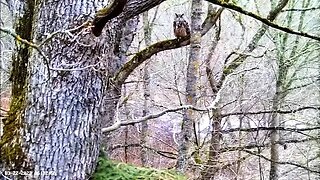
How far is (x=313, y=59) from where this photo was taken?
24.0ft

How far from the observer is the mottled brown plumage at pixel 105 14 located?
5.70ft

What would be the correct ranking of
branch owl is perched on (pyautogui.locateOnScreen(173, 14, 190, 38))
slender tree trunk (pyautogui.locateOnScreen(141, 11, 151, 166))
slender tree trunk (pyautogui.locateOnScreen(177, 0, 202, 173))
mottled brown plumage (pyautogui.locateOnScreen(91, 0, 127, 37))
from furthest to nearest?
slender tree trunk (pyautogui.locateOnScreen(141, 11, 151, 166))
slender tree trunk (pyautogui.locateOnScreen(177, 0, 202, 173))
branch owl is perched on (pyautogui.locateOnScreen(173, 14, 190, 38))
mottled brown plumage (pyautogui.locateOnScreen(91, 0, 127, 37))

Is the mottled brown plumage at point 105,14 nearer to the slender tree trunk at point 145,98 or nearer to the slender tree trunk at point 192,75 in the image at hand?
the slender tree trunk at point 192,75

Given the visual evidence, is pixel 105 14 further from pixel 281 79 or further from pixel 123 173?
pixel 281 79

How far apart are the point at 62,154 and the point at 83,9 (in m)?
0.71

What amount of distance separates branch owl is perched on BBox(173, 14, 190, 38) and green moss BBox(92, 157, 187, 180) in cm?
113

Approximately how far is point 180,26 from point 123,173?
4.05 ft

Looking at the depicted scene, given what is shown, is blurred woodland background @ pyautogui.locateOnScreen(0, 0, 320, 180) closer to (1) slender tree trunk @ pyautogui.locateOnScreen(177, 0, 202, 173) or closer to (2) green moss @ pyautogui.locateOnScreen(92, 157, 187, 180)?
(1) slender tree trunk @ pyautogui.locateOnScreen(177, 0, 202, 173)

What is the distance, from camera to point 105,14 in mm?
1820

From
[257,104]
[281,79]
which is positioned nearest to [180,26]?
[281,79]

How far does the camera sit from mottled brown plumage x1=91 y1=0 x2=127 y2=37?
1737 mm

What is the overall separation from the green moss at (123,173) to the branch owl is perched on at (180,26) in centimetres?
113

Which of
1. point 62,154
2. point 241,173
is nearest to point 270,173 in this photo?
Answer: point 241,173

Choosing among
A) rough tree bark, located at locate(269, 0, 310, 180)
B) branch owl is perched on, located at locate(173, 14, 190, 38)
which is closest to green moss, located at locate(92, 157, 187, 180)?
branch owl is perched on, located at locate(173, 14, 190, 38)
